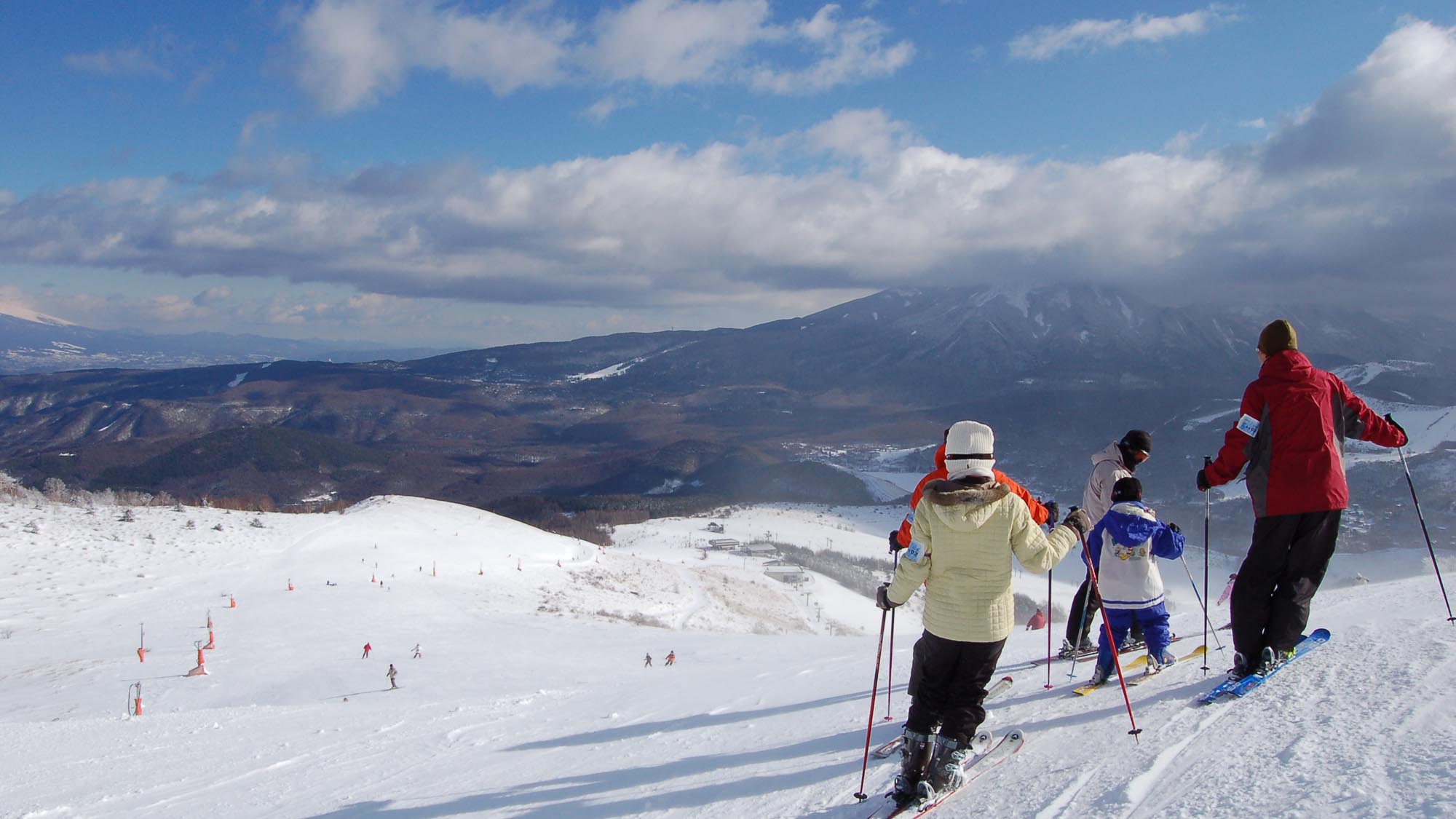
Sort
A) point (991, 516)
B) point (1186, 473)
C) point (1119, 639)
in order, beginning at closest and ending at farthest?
point (991, 516) < point (1119, 639) < point (1186, 473)

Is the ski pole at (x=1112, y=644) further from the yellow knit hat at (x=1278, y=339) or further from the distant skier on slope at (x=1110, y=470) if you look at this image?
the yellow knit hat at (x=1278, y=339)

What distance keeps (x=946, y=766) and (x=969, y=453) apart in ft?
5.53

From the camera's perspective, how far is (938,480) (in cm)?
442

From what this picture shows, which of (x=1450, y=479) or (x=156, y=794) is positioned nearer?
(x=156, y=794)

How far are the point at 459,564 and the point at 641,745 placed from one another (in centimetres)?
3485

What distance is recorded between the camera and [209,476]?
150125 millimetres

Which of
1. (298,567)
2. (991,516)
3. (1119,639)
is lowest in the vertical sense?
(298,567)

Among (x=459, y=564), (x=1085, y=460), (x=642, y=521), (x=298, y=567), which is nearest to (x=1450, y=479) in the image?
(x=1085, y=460)

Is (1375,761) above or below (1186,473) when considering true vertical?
above

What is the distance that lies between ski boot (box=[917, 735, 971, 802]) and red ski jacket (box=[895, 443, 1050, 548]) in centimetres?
108

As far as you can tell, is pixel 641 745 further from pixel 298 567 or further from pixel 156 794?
pixel 298 567

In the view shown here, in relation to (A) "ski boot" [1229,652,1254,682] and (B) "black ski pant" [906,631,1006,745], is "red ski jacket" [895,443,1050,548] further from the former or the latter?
(A) "ski boot" [1229,652,1254,682]

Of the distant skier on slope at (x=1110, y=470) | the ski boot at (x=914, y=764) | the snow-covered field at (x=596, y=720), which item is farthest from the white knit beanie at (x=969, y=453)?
the distant skier on slope at (x=1110, y=470)

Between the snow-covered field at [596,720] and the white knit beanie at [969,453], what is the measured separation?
1635 mm
